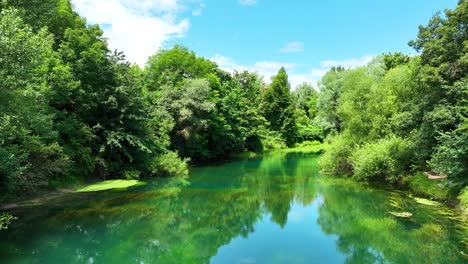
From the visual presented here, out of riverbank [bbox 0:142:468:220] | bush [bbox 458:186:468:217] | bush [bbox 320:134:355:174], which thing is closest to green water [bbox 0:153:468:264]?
bush [bbox 458:186:468:217]

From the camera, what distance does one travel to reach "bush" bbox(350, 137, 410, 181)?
20.8 meters

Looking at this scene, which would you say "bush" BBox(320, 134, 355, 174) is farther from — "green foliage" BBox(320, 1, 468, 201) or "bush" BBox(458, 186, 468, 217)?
"bush" BBox(458, 186, 468, 217)

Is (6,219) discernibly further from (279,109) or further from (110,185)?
(279,109)

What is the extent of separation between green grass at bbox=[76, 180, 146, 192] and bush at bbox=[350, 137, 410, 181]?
15255 mm

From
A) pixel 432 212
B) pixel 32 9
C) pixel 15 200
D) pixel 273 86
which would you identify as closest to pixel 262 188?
pixel 432 212

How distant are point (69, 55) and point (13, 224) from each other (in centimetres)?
1226

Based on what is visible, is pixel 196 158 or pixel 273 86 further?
pixel 273 86

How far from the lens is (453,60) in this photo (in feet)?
55.0

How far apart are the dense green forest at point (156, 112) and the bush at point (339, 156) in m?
0.08

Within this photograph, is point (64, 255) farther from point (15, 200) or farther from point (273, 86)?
point (273, 86)

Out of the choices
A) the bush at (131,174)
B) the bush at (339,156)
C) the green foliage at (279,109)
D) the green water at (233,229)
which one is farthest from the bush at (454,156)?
the green foliage at (279,109)

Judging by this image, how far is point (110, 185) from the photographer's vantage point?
21.8 meters

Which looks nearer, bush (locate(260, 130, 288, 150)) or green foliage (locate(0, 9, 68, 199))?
green foliage (locate(0, 9, 68, 199))

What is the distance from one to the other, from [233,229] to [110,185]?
11423 mm
